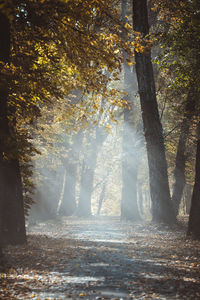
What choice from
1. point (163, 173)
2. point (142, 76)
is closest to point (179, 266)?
point (163, 173)

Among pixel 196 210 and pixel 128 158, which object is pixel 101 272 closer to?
pixel 196 210

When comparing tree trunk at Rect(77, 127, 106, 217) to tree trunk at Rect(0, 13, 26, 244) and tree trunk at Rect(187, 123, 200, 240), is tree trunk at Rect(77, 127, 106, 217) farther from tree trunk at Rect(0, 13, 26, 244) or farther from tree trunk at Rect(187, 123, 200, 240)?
tree trunk at Rect(0, 13, 26, 244)

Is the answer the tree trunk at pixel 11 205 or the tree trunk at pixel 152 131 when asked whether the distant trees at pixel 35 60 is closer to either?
the tree trunk at pixel 11 205

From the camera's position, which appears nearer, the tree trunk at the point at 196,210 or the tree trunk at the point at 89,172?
the tree trunk at the point at 196,210

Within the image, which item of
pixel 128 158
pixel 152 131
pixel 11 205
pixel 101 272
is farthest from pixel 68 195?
pixel 101 272

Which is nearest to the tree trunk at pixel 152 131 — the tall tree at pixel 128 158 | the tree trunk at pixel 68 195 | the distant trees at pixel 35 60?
the distant trees at pixel 35 60

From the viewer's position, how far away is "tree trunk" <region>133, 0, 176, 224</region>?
1415 centimetres

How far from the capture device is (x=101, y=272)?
240 inches

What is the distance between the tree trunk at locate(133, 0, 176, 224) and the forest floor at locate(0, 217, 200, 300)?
4657mm

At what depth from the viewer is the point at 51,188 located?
26000 millimetres

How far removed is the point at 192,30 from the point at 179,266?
575 cm

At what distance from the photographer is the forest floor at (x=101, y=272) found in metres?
4.88

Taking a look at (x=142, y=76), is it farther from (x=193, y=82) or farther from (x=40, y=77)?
(x=40, y=77)

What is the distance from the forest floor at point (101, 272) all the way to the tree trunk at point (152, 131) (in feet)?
15.3
